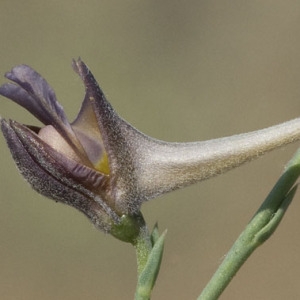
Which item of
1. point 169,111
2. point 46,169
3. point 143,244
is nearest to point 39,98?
point 46,169

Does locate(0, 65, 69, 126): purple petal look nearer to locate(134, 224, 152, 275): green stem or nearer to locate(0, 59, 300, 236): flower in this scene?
locate(0, 59, 300, 236): flower

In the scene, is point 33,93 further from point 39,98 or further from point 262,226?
point 262,226

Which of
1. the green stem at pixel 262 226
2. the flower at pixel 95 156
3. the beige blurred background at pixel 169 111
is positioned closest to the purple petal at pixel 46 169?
the flower at pixel 95 156

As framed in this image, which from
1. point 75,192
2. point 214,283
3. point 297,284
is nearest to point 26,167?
point 75,192

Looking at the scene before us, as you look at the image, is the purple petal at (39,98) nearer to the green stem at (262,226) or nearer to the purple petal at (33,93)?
the purple petal at (33,93)

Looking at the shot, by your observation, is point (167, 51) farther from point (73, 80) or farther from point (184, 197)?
point (184, 197)
